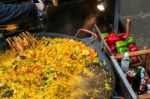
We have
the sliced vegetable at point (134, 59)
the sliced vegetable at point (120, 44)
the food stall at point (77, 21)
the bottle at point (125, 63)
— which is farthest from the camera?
the food stall at point (77, 21)

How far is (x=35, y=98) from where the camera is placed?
5992 millimetres

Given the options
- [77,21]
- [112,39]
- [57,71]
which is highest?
[77,21]

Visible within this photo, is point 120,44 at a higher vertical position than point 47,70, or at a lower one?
higher

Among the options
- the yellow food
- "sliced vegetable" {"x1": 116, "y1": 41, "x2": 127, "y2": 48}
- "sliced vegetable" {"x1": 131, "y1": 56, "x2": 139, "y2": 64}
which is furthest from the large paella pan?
"sliced vegetable" {"x1": 131, "y1": 56, "x2": 139, "y2": 64}

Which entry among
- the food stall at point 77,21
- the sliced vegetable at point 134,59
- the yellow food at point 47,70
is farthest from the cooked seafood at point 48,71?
the sliced vegetable at point 134,59

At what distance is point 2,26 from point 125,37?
→ 8.20ft

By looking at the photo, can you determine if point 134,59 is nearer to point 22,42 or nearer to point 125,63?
point 125,63

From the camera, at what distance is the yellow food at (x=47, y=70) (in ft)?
20.0

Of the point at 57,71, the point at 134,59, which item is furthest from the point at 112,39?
the point at 57,71

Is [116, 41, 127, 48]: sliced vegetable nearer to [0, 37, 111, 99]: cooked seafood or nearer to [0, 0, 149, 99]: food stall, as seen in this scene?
[0, 0, 149, 99]: food stall

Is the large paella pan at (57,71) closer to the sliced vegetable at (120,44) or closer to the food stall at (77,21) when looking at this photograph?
the food stall at (77,21)

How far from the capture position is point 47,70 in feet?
21.2

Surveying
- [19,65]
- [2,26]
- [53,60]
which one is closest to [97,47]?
[53,60]

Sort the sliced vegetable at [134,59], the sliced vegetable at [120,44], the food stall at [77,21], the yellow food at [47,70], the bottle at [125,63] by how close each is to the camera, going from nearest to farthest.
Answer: the yellow food at [47,70]
the bottle at [125,63]
the sliced vegetable at [134,59]
the sliced vegetable at [120,44]
the food stall at [77,21]
